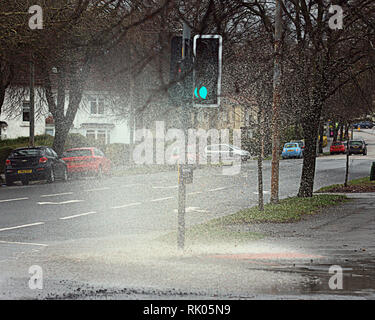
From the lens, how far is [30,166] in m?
28.2

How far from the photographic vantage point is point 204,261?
9.70m

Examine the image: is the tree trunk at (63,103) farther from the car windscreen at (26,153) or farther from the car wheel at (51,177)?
the car wheel at (51,177)

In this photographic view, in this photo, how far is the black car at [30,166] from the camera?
2772cm

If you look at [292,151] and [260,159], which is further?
[292,151]

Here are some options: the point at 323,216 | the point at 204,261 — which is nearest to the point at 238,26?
the point at 323,216

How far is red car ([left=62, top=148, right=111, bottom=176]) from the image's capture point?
31.7m

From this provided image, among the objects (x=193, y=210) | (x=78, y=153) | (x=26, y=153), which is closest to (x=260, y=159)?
(x=193, y=210)

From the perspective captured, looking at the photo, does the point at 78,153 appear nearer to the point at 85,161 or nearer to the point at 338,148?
the point at 85,161

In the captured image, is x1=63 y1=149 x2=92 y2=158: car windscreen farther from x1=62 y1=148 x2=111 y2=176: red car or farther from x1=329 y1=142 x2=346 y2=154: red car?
x1=329 y1=142 x2=346 y2=154: red car

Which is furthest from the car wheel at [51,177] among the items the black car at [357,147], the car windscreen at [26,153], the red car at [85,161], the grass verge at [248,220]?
the black car at [357,147]

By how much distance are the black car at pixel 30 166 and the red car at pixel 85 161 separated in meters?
1.72

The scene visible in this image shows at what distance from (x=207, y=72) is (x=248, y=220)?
524 centimetres

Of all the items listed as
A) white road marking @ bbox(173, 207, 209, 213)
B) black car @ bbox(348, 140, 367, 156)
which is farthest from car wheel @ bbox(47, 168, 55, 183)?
black car @ bbox(348, 140, 367, 156)

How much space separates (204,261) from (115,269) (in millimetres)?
1329
